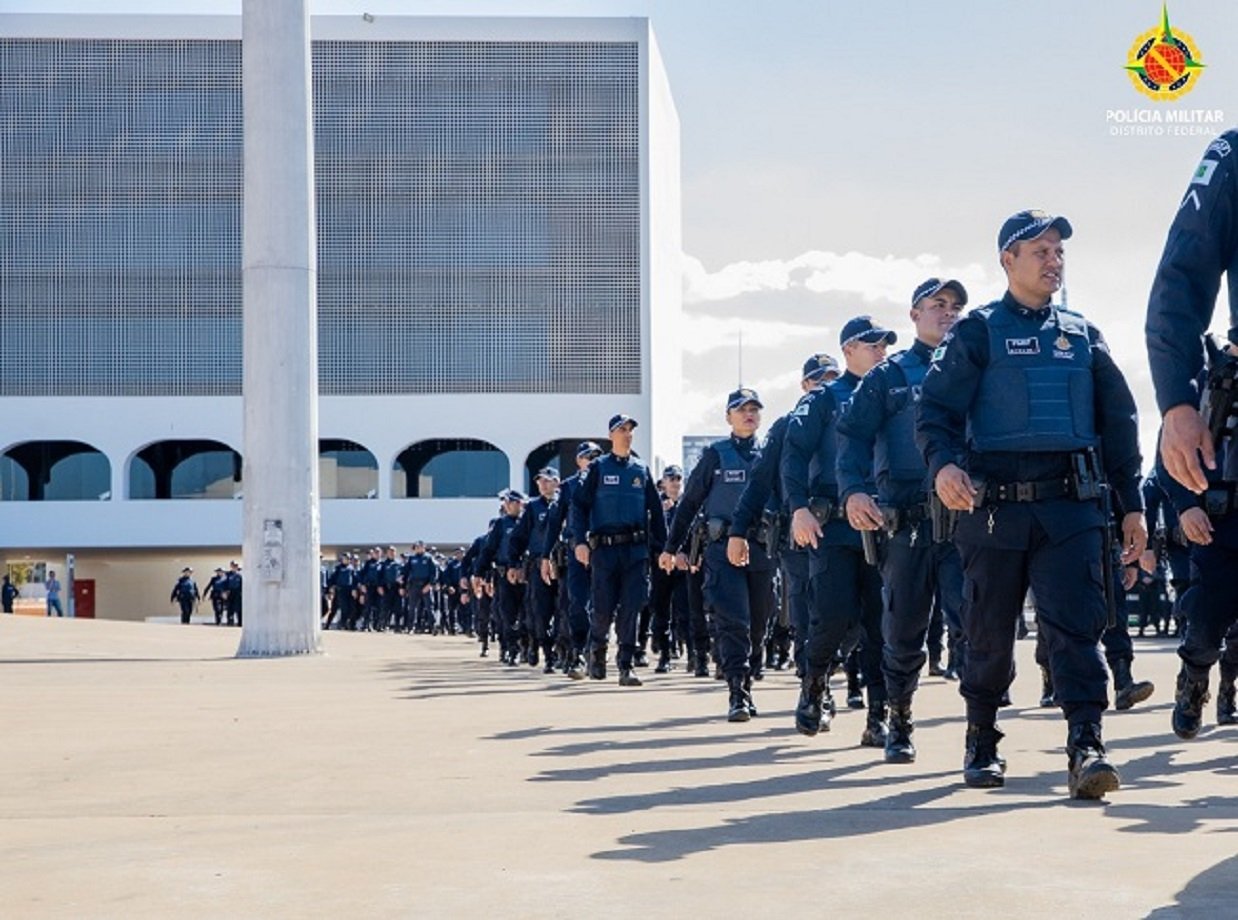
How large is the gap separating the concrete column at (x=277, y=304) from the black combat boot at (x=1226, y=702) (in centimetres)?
1499

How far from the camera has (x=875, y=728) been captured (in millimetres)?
9648

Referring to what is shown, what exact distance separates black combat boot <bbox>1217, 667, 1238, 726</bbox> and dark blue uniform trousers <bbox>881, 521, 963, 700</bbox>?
8.06 feet

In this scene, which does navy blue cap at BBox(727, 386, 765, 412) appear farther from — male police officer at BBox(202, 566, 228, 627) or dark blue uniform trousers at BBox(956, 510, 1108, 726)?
male police officer at BBox(202, 566, 228, 627)

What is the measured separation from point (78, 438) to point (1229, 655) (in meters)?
56.8

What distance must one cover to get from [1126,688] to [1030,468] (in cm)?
433

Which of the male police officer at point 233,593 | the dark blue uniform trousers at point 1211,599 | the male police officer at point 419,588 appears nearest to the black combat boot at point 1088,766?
the dark blue uniform trousers at point 1211,599

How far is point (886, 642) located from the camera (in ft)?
29.3

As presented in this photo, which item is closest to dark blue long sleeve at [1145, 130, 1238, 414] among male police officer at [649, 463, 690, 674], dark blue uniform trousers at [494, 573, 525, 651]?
male police officer at [649, 463, 690, 674]

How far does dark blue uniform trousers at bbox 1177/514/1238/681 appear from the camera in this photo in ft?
26.5

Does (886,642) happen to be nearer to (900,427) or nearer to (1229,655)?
(900,427)

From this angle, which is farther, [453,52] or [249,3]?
[453,52]

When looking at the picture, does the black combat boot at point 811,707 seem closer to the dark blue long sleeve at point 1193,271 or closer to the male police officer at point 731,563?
the male police officer at point 731,563

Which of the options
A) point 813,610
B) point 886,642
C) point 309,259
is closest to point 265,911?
point 886,642

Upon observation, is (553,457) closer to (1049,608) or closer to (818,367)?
(818,367)
